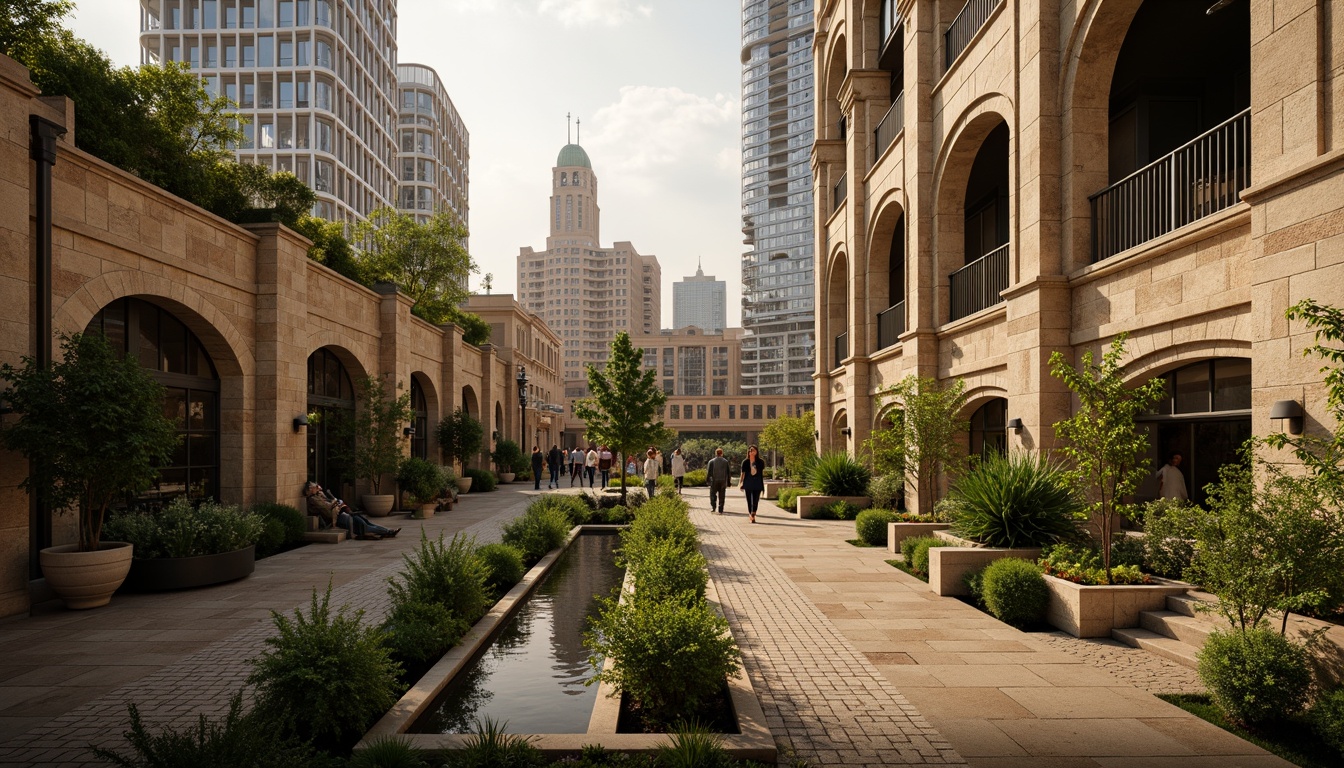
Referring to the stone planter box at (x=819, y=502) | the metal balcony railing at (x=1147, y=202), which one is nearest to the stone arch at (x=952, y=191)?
the metal balcony railing at (x=1147, y=202)

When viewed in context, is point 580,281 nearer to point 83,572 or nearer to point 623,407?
point 623,407

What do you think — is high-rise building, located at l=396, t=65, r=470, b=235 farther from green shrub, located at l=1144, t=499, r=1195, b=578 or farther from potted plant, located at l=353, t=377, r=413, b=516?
green shrub, located at l=1144, t=499, r=1195, b=578

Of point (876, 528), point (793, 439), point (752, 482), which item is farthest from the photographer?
point (793, 439)

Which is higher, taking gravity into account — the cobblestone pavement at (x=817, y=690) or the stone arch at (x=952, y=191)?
the stone arch at (x=952, y=191)

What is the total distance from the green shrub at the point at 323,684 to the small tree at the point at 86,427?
507 centimetres

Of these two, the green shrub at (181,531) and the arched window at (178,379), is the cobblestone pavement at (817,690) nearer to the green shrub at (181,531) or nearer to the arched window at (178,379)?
the green shrub at (181,531)

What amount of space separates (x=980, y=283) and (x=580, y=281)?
14946 centimetres

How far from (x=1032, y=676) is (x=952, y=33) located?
1480cm

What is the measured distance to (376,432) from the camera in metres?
18.9

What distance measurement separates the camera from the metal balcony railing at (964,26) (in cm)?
1462

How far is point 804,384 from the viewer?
417 feet

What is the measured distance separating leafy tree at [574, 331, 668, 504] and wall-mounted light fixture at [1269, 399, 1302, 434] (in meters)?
14.6

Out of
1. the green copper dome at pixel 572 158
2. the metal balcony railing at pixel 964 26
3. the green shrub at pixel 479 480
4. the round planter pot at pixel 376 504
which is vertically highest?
the green copper dome at pixel 572 158

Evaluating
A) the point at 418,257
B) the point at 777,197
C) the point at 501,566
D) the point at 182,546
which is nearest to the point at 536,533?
the point at 501,566
